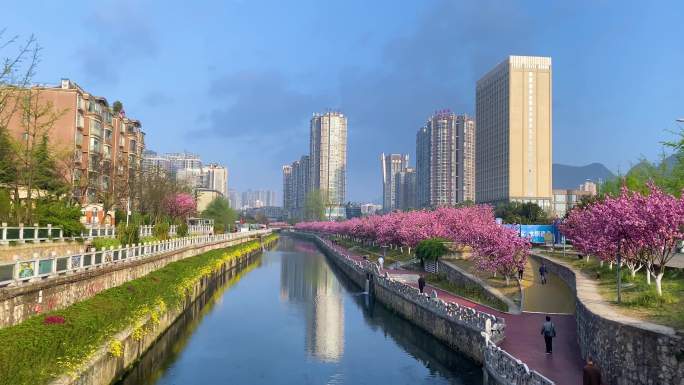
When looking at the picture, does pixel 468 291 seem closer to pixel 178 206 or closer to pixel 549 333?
pixel 549 333

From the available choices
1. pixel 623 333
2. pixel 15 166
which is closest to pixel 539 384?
pixel 623 333

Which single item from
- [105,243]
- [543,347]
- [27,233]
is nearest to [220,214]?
[105,243]

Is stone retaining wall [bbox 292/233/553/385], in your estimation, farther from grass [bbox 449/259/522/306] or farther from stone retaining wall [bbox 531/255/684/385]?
grass [bbox 449/259/522/306]

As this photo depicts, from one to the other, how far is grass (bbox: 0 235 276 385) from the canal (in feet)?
8.92

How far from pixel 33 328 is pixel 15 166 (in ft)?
114

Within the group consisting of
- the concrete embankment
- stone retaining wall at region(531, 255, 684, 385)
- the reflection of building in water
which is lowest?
the reflection of building in water

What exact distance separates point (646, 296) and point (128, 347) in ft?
78.8

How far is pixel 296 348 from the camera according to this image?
35.8m

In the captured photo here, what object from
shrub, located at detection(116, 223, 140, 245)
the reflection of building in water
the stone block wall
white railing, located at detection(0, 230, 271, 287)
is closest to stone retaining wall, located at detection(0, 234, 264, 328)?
white railing, located at detection(0, 230, 271, 287)

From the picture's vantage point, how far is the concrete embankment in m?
18.9

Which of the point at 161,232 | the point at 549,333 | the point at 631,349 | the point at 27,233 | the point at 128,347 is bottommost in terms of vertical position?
the point at 128,347

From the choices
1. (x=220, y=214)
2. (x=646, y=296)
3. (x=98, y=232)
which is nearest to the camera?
(x=646, y=296)

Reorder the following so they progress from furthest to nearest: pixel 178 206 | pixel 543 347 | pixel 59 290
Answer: pixel 178 206 → pixel 543 347 → pixel 59 290

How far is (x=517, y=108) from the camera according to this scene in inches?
6639
